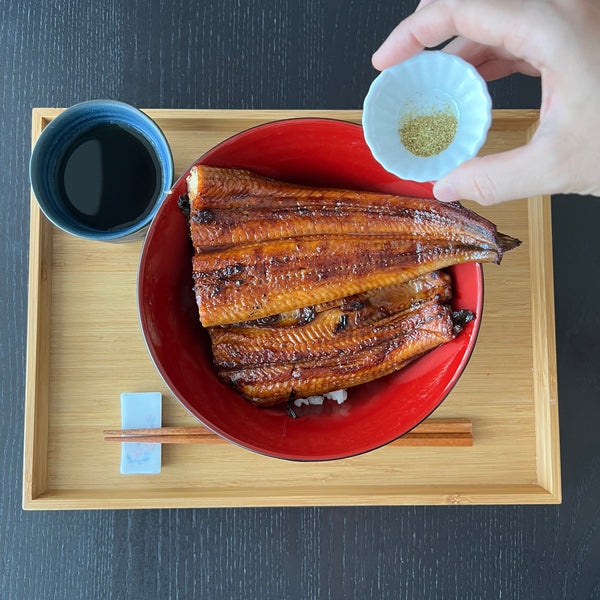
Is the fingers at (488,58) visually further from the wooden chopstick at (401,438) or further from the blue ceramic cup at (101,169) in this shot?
the wooden chopstick at (401,438)

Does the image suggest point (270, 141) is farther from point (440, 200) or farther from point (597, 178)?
point (597, 178)

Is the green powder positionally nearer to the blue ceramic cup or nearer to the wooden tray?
the wooden tray

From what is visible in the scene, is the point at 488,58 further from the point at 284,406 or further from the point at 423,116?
the point at 284,406

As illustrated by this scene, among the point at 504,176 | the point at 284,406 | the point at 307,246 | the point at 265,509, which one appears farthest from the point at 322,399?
the point at 504,176

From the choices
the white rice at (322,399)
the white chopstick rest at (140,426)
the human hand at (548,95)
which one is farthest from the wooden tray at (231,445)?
the human hand at (548,95)

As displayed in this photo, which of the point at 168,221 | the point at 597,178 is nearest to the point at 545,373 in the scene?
the point at 597,178
